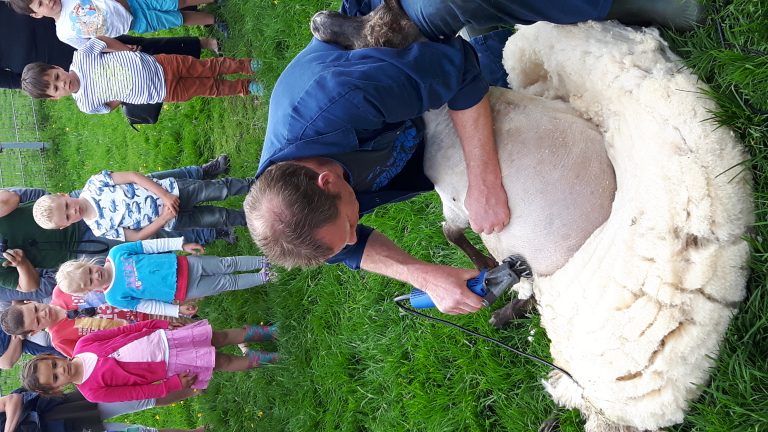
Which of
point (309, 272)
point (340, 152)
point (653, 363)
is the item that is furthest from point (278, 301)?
point (653, 363)

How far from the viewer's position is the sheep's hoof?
11.8ft

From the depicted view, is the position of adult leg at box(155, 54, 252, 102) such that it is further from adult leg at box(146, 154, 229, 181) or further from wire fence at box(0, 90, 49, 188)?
wire fence at box(0, 90, 49, 188)

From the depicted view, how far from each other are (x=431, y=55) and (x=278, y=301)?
4005 millimetres

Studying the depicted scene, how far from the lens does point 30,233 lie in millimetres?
4973

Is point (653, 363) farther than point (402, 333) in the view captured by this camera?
No

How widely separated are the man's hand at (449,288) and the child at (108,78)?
3.57 metres

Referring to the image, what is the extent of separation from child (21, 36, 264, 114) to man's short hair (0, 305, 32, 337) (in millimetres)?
1728

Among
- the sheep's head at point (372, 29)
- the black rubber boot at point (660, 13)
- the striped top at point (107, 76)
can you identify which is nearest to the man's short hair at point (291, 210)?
the sheep's head at point (372, 29)

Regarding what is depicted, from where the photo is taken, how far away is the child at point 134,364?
15.0ft

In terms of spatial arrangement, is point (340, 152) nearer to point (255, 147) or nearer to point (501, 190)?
point (501, 190)

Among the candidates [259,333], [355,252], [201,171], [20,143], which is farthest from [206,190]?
[20,143]

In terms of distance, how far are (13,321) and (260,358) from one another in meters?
2.07

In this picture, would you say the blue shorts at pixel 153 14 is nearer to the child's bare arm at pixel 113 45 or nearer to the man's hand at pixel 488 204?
the child's bare arm at pixel 113 45

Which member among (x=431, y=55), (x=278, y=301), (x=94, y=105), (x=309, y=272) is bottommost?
(x=278, y=301)
